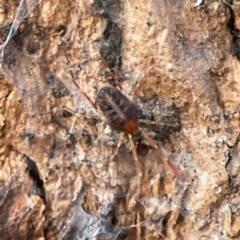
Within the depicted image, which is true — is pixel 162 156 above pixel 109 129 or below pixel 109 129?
below

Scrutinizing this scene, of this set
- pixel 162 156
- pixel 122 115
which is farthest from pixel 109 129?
pixel 162 156

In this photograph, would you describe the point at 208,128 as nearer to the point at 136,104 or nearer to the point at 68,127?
the point at 136,104

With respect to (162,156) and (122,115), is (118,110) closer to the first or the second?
(122,115)

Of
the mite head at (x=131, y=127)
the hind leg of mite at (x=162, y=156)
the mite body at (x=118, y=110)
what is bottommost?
the hind leg of mite at (x=162, y=156)

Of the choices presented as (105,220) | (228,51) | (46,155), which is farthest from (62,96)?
(228,51)

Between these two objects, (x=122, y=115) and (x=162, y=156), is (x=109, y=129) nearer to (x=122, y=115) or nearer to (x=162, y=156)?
(x=122, y=115)

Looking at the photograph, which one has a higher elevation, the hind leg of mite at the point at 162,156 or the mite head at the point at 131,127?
the mite head at the point at 131,127
